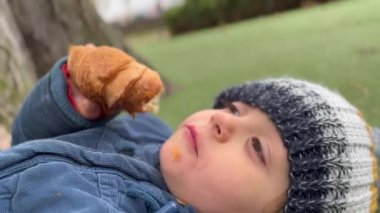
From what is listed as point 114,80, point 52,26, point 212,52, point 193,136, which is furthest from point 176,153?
point 212,52

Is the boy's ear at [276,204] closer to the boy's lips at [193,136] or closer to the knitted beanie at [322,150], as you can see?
the knitted beanie at [322,150]

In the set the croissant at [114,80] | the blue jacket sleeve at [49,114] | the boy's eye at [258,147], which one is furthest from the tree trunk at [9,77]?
the boy's eye at [258,147]

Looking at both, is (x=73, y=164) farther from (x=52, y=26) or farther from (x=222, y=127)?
(x=52, y=26)

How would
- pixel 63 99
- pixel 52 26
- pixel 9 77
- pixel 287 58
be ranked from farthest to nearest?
pixel 287 58
pixel 52 26
pixel 9 77
pixel 63 99

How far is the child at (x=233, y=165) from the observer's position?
Result: 106 cm

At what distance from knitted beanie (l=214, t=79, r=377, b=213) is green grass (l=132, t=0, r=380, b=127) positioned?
565 mm

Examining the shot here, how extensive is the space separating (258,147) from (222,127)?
0.23ft

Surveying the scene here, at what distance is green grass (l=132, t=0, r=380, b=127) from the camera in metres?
2.29

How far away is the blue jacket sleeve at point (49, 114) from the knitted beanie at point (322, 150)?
1.10 feet

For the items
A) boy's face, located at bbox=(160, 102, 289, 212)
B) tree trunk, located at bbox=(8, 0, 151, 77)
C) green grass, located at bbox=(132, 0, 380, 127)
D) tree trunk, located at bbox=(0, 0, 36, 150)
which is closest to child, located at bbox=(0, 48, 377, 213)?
boy's face, located at bbox=(160, 102, 289, 212)

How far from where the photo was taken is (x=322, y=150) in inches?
44.8

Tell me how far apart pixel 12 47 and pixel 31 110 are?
586 millimetres

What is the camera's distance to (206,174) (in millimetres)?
1127

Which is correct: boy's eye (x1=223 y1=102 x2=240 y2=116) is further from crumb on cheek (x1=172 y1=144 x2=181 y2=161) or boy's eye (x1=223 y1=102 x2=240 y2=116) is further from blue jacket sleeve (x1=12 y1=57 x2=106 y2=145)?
blue jacket sleeve (x1=12 y1=57 x2=106 y2=145)
